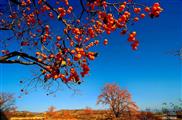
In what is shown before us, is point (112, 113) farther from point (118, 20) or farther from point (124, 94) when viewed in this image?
point (118, 20)

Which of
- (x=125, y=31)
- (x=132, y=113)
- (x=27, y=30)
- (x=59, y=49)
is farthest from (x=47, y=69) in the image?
(x=132, y=113)

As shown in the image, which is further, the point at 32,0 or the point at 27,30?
the point at 27,30

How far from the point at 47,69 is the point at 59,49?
1071 millimetres

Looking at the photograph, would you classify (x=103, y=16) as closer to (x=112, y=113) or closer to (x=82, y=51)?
(x=82, y=51)

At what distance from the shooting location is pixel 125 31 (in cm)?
546

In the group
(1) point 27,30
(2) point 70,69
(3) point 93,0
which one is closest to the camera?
(3) point 93,0

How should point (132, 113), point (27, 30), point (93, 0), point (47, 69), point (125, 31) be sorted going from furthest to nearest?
point (132, 113), point (27, 30), point (47, 69), point (93, 0), point (125, 31)

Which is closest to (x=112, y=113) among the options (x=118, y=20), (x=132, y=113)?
(x=132, y=113)

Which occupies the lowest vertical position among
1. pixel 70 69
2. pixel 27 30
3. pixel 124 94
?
pixel 70 69

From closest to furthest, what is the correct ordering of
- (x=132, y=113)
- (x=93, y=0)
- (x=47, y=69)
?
(x=93, y=0)
(x=47, y=69)
(x=132, y=113)

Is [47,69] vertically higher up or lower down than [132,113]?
lower down

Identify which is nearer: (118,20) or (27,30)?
(118,20)

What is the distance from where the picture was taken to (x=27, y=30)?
31.1ft

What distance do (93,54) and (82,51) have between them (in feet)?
0.77
